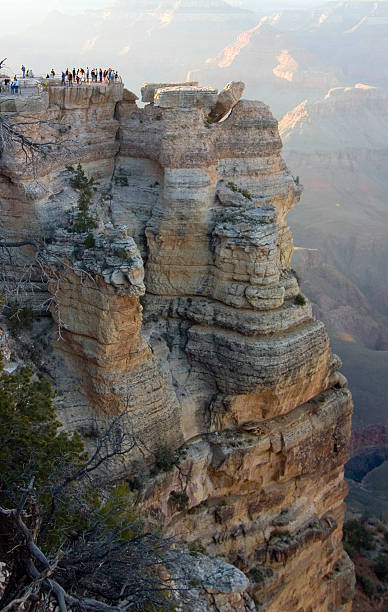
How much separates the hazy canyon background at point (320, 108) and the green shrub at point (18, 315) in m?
26.7

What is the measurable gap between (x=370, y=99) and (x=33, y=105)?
11852 centimetres

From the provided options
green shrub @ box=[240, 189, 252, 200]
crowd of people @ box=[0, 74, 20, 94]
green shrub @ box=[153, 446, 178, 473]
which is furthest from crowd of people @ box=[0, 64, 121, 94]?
green shrub @ box=[153, 446, 178, 473]

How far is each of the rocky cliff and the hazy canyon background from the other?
63.1ft

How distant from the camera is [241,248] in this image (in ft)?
63.6

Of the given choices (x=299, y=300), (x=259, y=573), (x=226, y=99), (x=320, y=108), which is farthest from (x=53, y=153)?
(x=320, y=108)

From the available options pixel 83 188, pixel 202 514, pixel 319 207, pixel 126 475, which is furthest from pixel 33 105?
pixel 319 207

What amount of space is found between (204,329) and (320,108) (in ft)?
344

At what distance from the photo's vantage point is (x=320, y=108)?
11644 centimetres

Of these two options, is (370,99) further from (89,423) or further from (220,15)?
(89,423)

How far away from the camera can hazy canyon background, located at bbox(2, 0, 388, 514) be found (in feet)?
190

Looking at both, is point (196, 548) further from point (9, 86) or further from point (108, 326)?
point (9, 86)

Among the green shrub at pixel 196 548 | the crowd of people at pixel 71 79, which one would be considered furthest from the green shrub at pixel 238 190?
the green shrub at pixel 196 548

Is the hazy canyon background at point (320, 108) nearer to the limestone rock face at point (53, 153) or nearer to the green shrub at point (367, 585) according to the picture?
the green shrub at point (367, 585)

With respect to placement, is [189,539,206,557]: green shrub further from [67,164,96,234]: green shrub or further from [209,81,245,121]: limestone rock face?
[209,81,245,121]: limestone rock face
